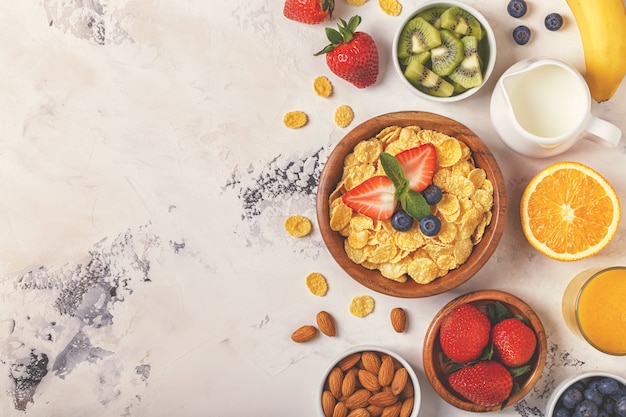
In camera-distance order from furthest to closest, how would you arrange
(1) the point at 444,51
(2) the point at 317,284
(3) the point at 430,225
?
1. (2) the point at 317,284
2. (1) the point at 444,51
3. (3) the point at 430,225

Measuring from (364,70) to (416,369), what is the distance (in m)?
0.73

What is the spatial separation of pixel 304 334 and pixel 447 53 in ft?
2.43

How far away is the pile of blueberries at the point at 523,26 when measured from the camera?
1.68 metres

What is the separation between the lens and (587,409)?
159 cm

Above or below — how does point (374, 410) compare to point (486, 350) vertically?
below

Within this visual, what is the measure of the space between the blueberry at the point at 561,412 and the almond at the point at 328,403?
509 millimetres

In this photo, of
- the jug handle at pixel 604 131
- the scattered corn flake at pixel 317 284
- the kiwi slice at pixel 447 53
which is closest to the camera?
the jug handle at pixel 604 131

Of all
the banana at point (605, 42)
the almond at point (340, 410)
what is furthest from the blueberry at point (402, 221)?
the banana at point (605, 42)

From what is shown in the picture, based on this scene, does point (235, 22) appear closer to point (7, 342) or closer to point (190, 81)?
point (190, 81)

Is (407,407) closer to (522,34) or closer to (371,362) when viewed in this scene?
(371,362)

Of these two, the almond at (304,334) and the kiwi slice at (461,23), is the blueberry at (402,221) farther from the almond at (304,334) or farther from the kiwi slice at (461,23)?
the kiwi slice at (461,23)

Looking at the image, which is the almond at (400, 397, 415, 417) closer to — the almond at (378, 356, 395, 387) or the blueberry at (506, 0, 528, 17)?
the almond at (378, 356, 395, 387)

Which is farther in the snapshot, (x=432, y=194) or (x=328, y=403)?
(x=328, y=403)

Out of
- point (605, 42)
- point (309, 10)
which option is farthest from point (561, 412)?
point (309, 10)
